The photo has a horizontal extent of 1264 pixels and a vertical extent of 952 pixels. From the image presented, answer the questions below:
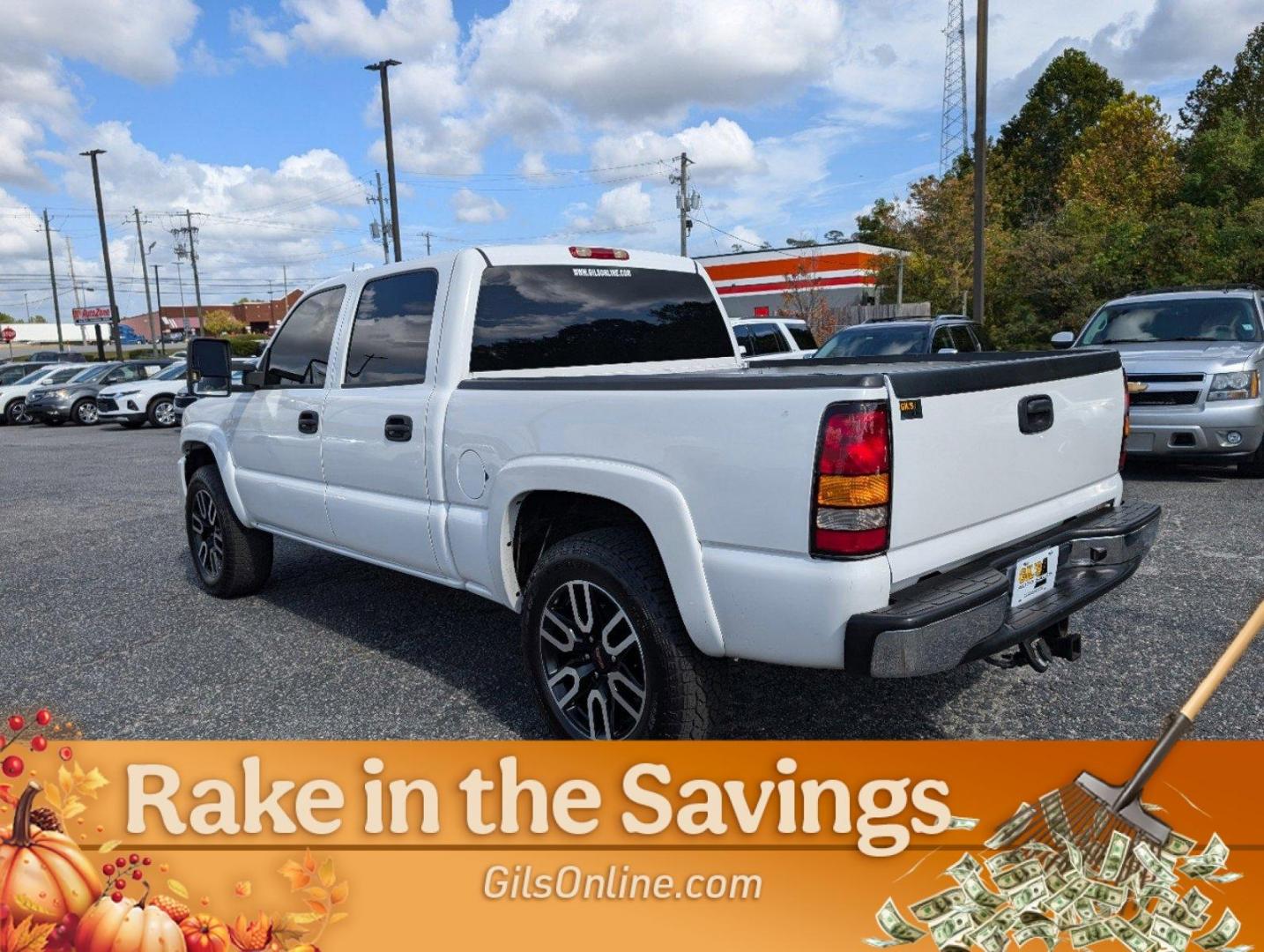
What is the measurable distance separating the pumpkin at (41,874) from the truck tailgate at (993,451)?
2249 mm

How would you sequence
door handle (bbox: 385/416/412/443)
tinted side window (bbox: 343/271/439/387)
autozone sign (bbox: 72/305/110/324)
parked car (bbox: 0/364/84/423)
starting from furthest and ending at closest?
1. autozone sign (bbox: 72/305/110/324)
2. parked car (bbox: 0/364/84/423)
3. tinted side window (bbox: 343/271/439/387)
4. door handle (bbox: 385/416/412/443)

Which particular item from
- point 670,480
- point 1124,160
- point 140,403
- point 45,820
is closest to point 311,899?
point 45,820

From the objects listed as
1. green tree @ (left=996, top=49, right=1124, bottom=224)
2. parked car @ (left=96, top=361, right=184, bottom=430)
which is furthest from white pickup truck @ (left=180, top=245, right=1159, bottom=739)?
green tree @ (left=996, top=49, right=1124, bottom=224)

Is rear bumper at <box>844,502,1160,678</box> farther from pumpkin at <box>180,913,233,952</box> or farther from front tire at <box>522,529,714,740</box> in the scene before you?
pumpkin at <box>180,913,233,952</box>

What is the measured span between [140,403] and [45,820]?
1976cm

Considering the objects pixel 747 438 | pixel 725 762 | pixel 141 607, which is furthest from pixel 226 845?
pixel 141 607

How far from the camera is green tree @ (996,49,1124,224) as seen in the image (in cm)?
5338

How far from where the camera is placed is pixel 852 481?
2.43 meters

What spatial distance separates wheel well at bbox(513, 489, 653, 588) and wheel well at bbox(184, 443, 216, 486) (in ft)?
9.36

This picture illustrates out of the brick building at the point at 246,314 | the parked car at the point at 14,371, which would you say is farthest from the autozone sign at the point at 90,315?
the parked car at the point at 14,371

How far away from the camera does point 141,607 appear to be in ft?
17.9

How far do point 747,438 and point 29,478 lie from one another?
1268 cm

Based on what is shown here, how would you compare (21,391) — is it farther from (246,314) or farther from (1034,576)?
(246,314)

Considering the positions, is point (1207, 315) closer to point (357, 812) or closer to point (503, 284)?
point (503, 284)
